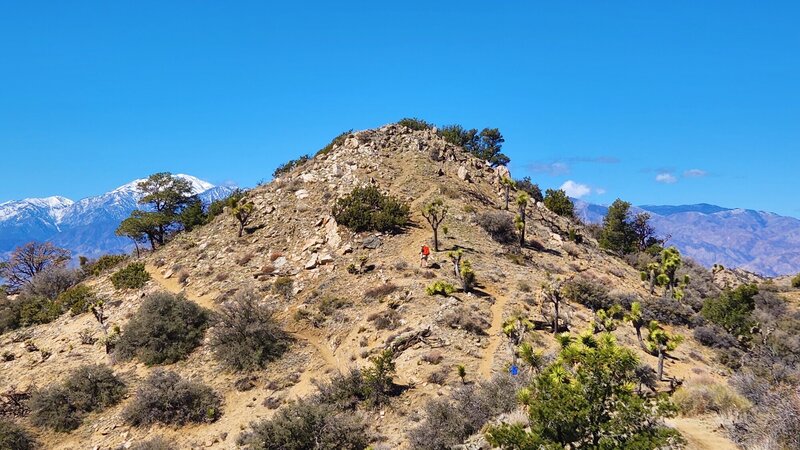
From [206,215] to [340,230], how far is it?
2867 centimetres

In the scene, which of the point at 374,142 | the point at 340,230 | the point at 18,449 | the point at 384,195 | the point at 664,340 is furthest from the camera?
the point at 374,142

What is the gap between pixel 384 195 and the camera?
49375 millimetres

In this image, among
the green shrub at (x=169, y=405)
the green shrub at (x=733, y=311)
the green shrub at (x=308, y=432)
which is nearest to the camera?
the green shrub at (x=308, y=432)

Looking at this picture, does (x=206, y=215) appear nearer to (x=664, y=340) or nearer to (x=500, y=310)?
(x=500, y=310)

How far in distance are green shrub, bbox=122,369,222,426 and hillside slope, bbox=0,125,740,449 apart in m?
0.56

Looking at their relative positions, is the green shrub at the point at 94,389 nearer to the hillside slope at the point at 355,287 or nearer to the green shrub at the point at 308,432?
the hillside slope at the point at 355,287

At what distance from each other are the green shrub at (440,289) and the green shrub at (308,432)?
45.9 ft

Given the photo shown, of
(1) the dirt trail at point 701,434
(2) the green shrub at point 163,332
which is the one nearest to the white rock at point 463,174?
(2) the green shrub at point 163,332

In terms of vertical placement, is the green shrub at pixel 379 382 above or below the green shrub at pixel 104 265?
below

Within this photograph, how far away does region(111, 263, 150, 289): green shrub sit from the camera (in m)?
46.3

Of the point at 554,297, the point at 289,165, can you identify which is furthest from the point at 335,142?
the point at 554,297

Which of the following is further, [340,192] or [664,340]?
[340,192]

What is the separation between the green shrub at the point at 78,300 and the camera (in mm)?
44219

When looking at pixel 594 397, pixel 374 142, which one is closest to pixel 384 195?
pixel 374 142
